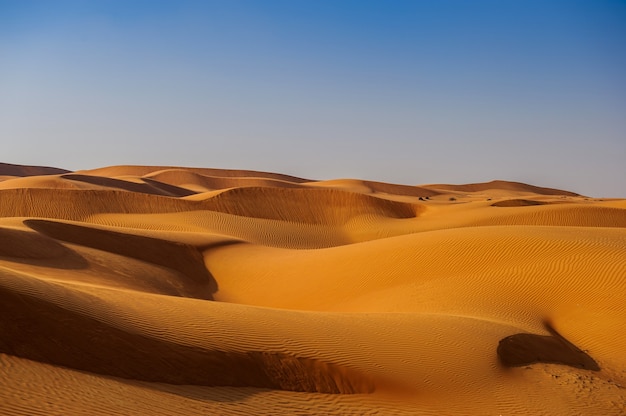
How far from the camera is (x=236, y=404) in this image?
8.70 meters

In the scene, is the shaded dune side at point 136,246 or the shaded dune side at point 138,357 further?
the shaded dune side at point 136,246

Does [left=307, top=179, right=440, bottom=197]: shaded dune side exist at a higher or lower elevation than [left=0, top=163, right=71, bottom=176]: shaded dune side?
higher

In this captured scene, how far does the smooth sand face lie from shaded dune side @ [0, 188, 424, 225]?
6005 millimetres

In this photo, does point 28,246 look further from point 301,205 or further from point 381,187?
point 381,187

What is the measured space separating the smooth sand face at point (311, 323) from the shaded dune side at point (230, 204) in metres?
6.01

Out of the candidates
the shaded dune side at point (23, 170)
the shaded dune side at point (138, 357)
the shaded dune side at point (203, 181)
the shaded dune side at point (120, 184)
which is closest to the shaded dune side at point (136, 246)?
the shaded dune side at point (138, 357)

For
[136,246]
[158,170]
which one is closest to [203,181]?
[158,170]

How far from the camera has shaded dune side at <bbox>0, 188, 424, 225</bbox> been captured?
4009 centimetres

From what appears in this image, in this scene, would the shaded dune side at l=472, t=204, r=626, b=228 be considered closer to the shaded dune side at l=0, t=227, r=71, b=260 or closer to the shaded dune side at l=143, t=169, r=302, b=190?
the shaded dune side at l=0, t=227, r=71, b=260

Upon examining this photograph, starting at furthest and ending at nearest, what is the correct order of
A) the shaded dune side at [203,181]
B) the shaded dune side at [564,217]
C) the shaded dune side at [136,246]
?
the shaded dune side at [203,181] → the shaded dune side at [564,217] → the shaded dune side at [136,246]

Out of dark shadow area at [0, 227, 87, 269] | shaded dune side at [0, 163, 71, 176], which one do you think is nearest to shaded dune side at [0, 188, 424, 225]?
dark shadow area at [0, 227, 87, 269]

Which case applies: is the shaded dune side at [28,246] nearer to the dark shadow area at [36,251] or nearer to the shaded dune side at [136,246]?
the dark shadow area at [36,251]

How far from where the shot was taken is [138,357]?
357 inches

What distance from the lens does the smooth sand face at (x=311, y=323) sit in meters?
8.62
